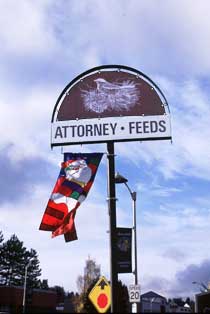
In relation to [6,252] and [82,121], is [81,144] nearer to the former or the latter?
[82,121]

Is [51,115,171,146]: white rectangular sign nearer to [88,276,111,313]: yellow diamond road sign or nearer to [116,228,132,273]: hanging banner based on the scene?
[88,276,111,313]: yellow diamond road sign

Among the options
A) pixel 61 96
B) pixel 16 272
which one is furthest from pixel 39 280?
pixel 61 96

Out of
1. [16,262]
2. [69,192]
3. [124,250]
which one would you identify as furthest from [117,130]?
[16,262]

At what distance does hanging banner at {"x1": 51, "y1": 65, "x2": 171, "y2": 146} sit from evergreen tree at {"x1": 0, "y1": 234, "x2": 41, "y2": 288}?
7494 centimetres

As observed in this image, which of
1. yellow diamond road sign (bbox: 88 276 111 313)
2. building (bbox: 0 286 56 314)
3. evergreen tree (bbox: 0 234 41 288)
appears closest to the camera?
yellow diamond road sign (bbox: 88 276 111 313)

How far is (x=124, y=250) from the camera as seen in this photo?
60.5 feet

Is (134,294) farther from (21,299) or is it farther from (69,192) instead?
(21,299)

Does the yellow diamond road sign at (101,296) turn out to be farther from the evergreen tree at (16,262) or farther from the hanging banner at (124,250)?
the evergreen tree at (16,262)

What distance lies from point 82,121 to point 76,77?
1279 millimetres

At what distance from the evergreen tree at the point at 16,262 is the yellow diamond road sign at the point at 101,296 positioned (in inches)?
3018

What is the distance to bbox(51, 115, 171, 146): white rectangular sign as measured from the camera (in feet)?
49.9

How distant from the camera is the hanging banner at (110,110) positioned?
601 inches

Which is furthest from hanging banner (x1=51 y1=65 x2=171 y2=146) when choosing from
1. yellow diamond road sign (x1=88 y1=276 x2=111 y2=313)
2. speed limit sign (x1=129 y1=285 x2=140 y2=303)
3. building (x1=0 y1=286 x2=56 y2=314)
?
building (x1=0 y1=286 x2=56 y2=314)

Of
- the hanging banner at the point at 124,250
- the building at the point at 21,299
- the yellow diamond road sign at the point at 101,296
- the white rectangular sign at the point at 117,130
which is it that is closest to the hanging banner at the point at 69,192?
the white rectangular sign at the point at 117,130
